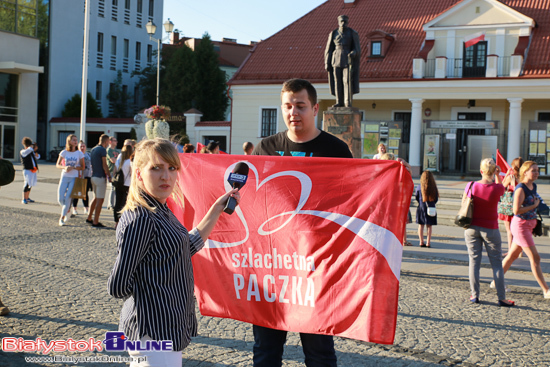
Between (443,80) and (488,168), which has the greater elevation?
(443,80)

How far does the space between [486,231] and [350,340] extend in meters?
2.68

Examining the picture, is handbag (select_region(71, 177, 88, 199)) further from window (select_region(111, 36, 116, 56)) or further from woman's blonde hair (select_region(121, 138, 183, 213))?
window (select_region(111, 36, 116, 56))

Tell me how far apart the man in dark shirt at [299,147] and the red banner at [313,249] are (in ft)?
0.21

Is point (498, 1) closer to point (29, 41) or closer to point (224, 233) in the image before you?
point (224, 233)

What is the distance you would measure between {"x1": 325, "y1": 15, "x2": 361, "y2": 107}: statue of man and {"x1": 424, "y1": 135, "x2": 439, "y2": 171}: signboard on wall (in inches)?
530

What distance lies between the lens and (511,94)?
94.0 ft

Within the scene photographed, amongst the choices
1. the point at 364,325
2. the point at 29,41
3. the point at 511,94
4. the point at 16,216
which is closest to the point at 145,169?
the point at 364,325

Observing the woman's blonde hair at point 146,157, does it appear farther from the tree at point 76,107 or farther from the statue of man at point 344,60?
the tree at point 76,107

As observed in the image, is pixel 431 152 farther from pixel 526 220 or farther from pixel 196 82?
pixel 196 82

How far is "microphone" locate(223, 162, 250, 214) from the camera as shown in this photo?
3.33 metres

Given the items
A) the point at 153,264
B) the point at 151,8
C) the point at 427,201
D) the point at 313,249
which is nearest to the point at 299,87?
the point at 313,249

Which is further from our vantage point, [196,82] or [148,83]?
[148,83]

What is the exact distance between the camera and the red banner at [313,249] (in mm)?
3863

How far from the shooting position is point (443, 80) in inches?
1175
